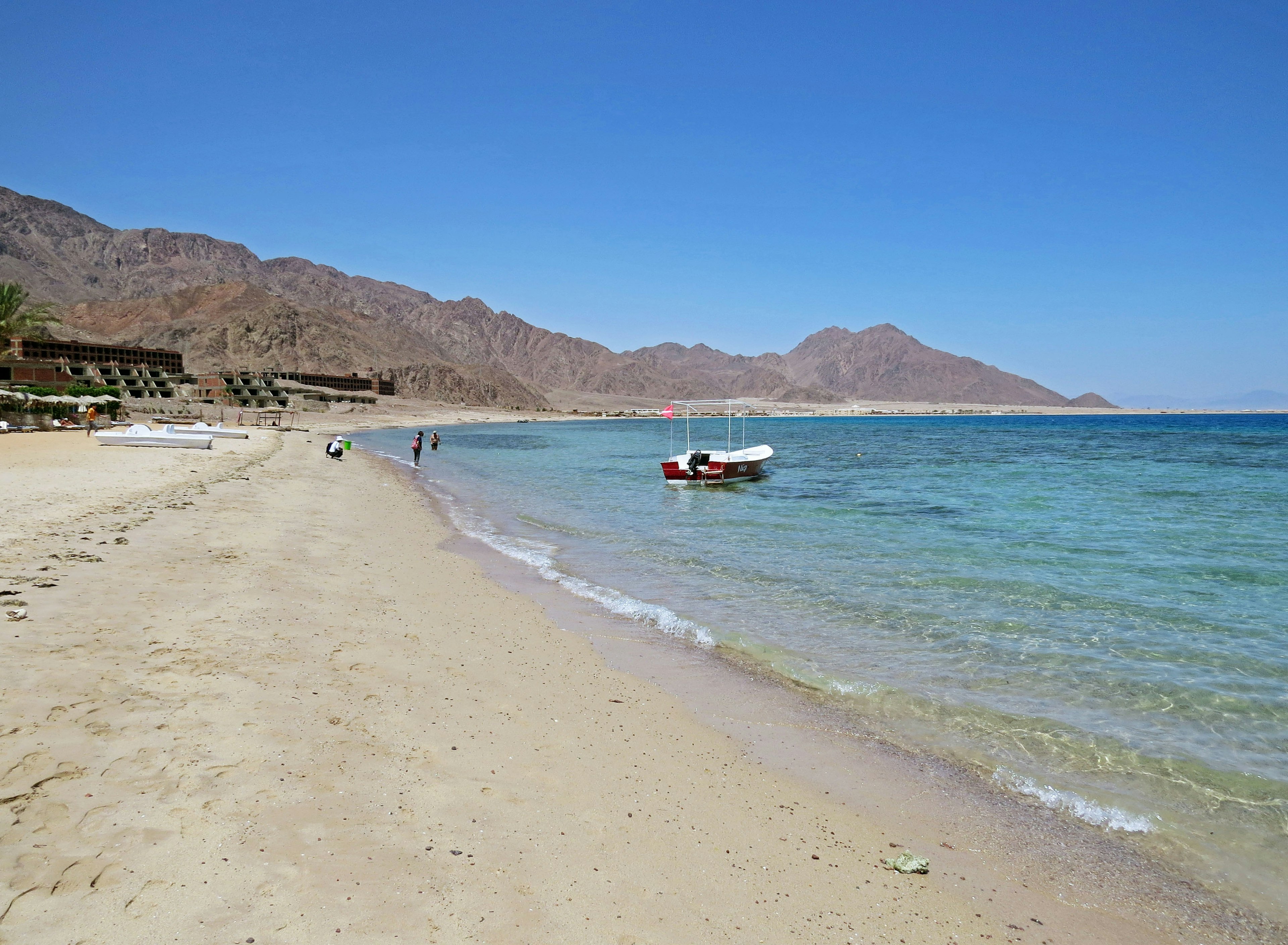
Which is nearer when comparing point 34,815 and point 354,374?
point 34,815

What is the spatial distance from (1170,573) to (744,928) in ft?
42.7

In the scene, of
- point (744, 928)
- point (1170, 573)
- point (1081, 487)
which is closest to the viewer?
point (744, 928)

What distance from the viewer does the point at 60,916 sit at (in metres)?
3.00

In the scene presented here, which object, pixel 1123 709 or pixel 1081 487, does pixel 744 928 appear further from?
pixel 1081 487

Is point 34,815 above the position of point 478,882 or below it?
above

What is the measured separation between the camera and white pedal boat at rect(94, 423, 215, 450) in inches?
1156

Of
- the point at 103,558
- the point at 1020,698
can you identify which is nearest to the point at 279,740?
the point at 103,558

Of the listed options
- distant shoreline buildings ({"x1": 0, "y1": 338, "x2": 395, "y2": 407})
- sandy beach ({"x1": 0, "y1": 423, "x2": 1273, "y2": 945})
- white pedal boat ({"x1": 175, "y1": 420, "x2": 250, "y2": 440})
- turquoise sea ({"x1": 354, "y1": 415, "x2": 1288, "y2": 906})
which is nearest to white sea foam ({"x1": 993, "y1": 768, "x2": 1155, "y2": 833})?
turquoise sea ({"x1": 354, "y1": 415, "x2": 1288, "y2": 906})

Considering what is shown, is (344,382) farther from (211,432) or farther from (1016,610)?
(1016,610)

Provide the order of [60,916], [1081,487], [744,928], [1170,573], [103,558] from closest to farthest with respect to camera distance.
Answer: [60,916] < [744,928] < [103,558] < [1170,573] < [1081,487]

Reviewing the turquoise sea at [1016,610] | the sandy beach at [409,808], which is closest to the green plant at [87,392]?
the turquoise sea at [1016,610]

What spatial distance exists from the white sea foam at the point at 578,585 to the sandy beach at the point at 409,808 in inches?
58.5

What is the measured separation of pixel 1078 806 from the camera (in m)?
5.20

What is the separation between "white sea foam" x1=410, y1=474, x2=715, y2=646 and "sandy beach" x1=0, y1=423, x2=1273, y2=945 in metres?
1.49
